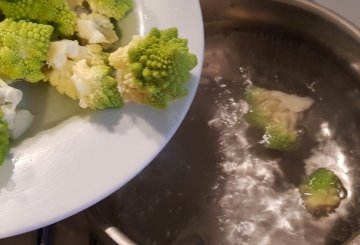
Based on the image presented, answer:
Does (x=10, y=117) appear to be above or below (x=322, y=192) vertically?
above

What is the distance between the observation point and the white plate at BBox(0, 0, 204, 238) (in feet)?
1.81

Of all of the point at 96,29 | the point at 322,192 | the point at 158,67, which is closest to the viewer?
the point at 158,67

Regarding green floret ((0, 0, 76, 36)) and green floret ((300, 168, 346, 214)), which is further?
green floret ((300, 168, 346, 214))

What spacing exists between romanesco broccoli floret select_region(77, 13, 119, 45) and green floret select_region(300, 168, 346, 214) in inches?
14.7

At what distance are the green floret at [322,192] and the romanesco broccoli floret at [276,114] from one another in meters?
0.07

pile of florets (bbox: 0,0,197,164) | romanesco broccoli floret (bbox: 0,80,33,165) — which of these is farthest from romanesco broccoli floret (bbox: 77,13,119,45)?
romanesco broccoli floret (bbox: 0,80,33,165)

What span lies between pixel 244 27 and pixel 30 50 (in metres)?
0.47

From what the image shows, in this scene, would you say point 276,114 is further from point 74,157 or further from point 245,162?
point 74,157

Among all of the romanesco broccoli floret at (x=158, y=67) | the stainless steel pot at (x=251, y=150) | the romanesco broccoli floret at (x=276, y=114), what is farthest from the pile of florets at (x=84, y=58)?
the romanesco broccoli floret at (x=276, y=114)

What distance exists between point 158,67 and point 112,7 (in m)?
0.15

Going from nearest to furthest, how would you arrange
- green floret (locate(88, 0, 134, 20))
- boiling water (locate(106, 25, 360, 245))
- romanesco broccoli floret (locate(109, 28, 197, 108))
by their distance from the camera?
1. romanesco broccoli floret (locate(109, 28, 197, 108))
2. green floret (locate(88, 0, 134, 20))
3. boiling water (locate(106, 25, 360, 245))

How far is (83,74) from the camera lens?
0.59m

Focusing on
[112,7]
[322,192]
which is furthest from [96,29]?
[322,192]

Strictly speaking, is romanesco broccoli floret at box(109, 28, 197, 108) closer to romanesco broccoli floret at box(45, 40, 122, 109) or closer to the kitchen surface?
romanesco broccoli floret at box(45, 40, 122, 109)
